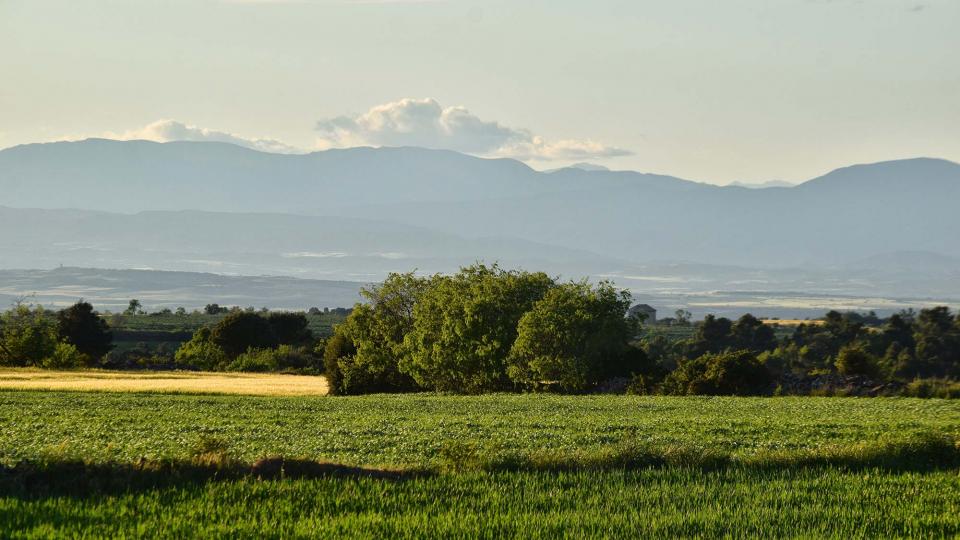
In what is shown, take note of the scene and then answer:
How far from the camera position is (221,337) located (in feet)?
367

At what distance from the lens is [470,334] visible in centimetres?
7338

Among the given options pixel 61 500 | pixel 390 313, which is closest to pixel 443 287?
pixel 390 313

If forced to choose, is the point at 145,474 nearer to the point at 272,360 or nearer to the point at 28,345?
the point at 28,345

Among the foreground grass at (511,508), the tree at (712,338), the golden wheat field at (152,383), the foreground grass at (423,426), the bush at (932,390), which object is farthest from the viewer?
the tree at (712,338)

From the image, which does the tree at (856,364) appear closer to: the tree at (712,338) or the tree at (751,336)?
the tree at (712,338)

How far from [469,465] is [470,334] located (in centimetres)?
5265

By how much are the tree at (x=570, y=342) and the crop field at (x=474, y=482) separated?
3513cm

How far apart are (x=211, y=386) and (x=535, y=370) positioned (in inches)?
810

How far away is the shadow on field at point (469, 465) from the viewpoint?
1811cm

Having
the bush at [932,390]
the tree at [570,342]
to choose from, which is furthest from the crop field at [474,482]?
the tree at [570,342]

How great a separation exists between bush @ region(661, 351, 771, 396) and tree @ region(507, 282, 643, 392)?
6.76 m

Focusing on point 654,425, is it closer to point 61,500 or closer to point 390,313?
point 61,500

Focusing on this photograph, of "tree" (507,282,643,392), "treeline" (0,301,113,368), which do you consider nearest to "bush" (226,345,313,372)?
"treeline" (0,301,113,368)

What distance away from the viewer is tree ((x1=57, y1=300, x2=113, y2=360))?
108500 millimetres
